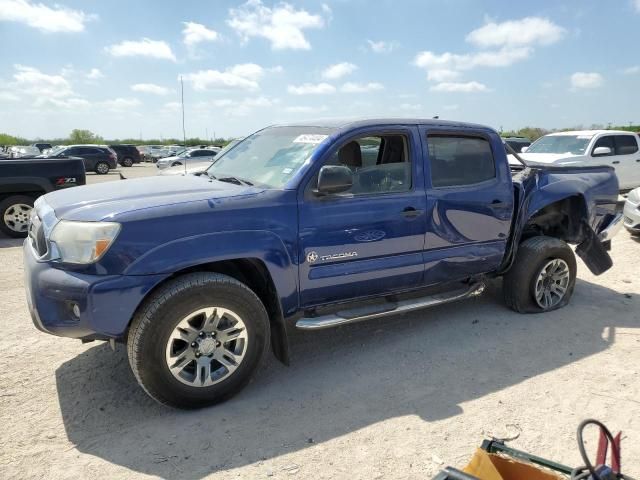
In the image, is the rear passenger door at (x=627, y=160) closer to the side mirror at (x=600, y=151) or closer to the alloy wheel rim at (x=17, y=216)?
the side mirror at (x=600, y=151)

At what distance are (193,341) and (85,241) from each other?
2.88ft

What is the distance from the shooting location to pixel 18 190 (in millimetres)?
8492

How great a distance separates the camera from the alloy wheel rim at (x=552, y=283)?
491cm

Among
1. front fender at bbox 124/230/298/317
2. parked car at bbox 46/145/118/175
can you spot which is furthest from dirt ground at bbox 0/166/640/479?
parked car at bbox 46/145/118/175

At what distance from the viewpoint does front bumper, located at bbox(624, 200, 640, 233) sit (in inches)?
320

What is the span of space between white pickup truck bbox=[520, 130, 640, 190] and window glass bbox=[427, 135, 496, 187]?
769cm

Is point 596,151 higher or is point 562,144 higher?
point 562,144

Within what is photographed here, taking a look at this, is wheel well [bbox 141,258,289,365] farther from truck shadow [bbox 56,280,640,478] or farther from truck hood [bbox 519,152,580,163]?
truck hood [bbox 519,152,580,163]

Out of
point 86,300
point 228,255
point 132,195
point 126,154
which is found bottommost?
point 86,300

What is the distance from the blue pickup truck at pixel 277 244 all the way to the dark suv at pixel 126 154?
34.5m

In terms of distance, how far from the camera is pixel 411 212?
152 inches

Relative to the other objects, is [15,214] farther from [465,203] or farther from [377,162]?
[465,203]

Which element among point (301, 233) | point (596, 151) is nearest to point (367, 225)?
point (301, 233)

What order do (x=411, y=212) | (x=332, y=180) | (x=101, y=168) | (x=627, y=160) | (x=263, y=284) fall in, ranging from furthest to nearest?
(x=101, y=168)
(x=627, y=160)
(x=411, y=212)
(x=263, y=284)
(x=332, y=180)
